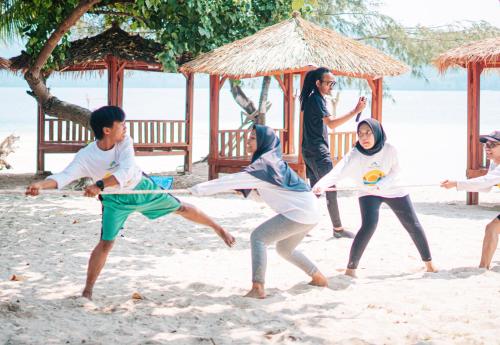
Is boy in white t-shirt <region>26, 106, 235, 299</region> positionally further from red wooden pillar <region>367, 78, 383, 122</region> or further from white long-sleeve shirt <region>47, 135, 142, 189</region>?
red wooden pillar <region>367, 78, 383, 122</region>

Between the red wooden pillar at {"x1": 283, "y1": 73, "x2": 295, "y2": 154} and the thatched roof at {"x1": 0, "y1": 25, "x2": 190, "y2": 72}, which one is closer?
the thatched roof at {"x1": 0, "y1": 25, "x2": 190, "y2": 72}

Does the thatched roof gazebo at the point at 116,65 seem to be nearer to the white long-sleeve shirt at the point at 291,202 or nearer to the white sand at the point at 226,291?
the white sand at the point at 226,291

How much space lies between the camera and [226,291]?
17.7 ft

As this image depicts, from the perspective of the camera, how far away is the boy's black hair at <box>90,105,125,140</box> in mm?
4742

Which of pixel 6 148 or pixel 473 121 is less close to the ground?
pixel 473 121

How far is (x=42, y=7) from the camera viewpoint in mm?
12477

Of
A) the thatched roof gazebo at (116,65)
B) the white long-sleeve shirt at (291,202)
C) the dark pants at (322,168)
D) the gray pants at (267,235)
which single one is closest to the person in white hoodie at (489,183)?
the white long-sleeve shirt at (291,202)

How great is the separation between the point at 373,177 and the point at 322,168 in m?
1.62

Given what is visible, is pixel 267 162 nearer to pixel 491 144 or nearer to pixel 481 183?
pixel 481 183

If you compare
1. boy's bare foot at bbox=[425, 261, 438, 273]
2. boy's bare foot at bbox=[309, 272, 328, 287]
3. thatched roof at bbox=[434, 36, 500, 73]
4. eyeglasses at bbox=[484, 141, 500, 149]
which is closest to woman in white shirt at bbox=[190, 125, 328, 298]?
boy's bare foot at bbox=[309, 272, 328, 287]

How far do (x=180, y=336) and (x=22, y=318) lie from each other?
1.08 metres

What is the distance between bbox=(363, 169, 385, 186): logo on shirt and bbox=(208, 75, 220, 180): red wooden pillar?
7978mm

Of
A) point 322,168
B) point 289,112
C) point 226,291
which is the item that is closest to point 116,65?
point 289,112

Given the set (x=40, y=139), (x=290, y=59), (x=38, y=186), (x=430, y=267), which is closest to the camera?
(x=38, y=186)
